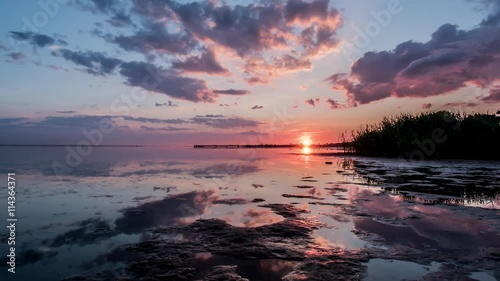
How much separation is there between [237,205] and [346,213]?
3.74 metres

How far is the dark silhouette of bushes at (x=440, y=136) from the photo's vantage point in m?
29.0

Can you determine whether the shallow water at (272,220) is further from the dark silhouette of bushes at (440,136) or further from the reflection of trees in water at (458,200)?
the dark silhouette of bushes at (440,136)

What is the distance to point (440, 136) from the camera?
3162 centimetres

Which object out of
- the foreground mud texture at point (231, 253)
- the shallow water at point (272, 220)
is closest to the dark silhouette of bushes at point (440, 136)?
the shallow water at point (272, 220)

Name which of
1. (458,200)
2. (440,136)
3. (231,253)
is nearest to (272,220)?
(231,253)

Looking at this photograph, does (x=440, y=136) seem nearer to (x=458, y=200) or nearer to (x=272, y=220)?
(x=458, y=200)

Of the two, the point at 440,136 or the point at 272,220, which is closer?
the point at 272,220

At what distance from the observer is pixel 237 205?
1060 cm

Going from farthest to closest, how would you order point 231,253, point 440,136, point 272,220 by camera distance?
1. point 440,136
2. point 272,220
3. point 231,253

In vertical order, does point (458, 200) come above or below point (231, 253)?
above

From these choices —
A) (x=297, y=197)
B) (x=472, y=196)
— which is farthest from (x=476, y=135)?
(x=297, y=197)

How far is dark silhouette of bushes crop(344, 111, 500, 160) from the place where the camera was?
2897 centimetres

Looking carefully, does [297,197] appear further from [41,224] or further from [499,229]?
[41,224]

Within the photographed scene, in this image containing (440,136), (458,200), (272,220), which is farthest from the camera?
(440,136)
